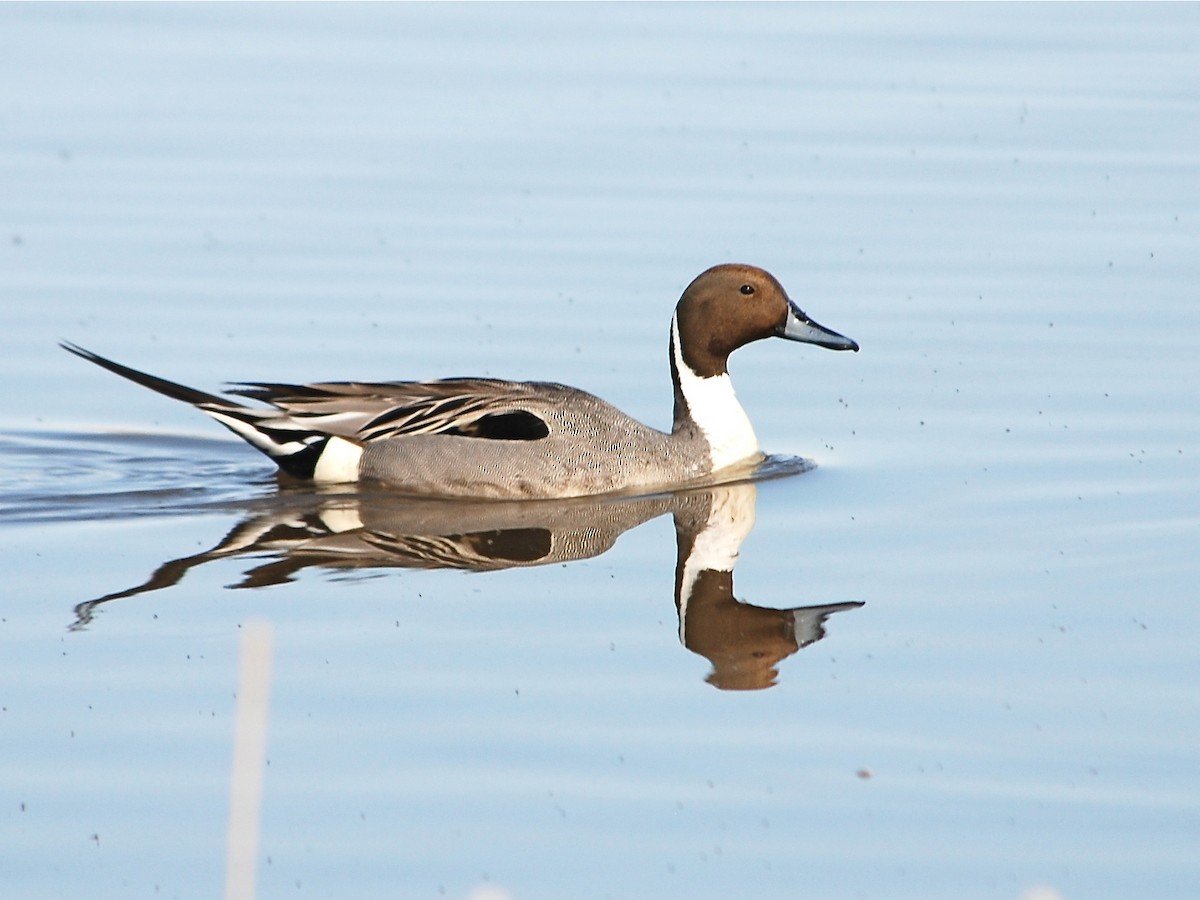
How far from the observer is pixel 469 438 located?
9.30 metres

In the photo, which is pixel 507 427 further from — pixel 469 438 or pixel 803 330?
pixel 803 330

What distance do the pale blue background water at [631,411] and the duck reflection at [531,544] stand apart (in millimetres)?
112

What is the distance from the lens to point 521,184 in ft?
44.4

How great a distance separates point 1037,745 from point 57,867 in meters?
2.72

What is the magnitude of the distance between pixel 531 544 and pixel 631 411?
199 cm

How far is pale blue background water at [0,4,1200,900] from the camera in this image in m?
5.66

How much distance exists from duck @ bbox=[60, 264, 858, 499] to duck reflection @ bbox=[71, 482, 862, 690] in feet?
0.33

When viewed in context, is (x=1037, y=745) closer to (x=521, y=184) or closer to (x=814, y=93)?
(x=521, y=184)

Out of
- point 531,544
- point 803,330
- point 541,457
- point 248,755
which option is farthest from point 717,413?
point 248,755

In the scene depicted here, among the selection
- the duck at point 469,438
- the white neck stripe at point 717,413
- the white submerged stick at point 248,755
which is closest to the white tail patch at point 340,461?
the duck at point 469,438

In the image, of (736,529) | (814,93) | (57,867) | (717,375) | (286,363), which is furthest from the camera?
(814,93)

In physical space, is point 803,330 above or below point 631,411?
above

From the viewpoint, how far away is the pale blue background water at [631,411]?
5.66 metres

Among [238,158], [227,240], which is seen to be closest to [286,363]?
[227,240]
